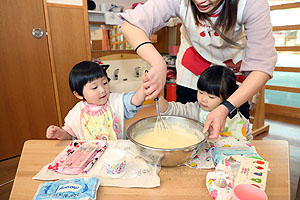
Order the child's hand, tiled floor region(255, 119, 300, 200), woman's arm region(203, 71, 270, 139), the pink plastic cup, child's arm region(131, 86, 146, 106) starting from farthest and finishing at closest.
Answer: tiled floor region(255, 119, 300, 200) < child's arm region(131, 86, 146, 106) < the child's hand < woman's arm region(203, 71, 270, 139) < the pink plastic cup

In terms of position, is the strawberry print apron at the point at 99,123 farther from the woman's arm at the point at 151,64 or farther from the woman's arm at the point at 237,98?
the woman's arm at the point at 237,98

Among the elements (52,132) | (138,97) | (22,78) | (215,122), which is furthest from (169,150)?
(22,78)

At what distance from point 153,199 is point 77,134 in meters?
0.77

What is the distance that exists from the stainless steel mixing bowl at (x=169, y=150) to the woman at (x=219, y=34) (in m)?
0.10

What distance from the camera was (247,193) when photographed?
1.85 feet

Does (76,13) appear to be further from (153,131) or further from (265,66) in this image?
(265,66)

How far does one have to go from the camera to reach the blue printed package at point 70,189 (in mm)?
609

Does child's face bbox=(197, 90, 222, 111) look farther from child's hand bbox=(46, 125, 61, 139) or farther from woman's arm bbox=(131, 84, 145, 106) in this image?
child's hand bbox=(46, 125, 61, 139)

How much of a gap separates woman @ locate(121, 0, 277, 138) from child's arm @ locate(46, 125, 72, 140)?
55cm

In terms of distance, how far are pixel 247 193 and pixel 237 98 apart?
407 mm

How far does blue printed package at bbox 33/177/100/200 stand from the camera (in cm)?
61

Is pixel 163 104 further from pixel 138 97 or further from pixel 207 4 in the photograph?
pixel 207 4

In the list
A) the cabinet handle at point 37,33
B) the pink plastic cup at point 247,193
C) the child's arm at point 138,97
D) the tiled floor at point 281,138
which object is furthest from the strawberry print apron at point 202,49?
the cabinet handle at point 37,33

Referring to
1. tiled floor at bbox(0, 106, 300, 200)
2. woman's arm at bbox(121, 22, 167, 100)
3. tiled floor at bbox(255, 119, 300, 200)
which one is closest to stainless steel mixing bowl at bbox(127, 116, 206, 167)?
woman's arm at bbox(121, 22, 167, 100)
